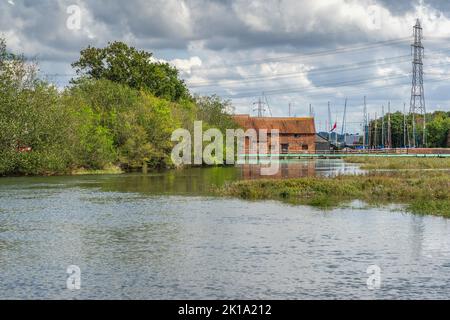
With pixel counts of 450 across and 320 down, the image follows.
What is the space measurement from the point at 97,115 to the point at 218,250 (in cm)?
5822

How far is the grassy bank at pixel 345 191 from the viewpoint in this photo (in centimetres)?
3897

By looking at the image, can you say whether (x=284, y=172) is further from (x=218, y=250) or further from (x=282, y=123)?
(x=282, y=123)

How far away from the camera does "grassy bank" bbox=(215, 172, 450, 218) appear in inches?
1534

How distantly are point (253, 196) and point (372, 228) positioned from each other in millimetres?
14829

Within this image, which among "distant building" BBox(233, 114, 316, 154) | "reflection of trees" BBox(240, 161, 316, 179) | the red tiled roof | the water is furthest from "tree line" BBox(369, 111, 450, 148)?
the water

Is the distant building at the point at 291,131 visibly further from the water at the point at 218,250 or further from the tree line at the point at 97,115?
the water at the point at 218,250

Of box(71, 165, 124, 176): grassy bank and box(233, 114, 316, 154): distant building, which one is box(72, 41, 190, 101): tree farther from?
box(233, 114, 316, 154): distant building

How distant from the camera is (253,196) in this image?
4306cm

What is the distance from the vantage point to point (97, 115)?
79500 mm

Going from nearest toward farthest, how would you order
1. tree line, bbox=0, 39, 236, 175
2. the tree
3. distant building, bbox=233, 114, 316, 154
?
tree line, bbox=0, 39, 236, 175, the tree, distant building, bbox=233, 114, 316, 154

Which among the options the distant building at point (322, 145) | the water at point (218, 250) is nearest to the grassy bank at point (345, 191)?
the water at point (218, 250)

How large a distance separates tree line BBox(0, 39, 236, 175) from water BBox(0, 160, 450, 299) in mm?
24870

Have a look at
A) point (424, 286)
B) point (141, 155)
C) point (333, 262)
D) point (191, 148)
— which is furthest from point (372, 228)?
point (191, 148)
